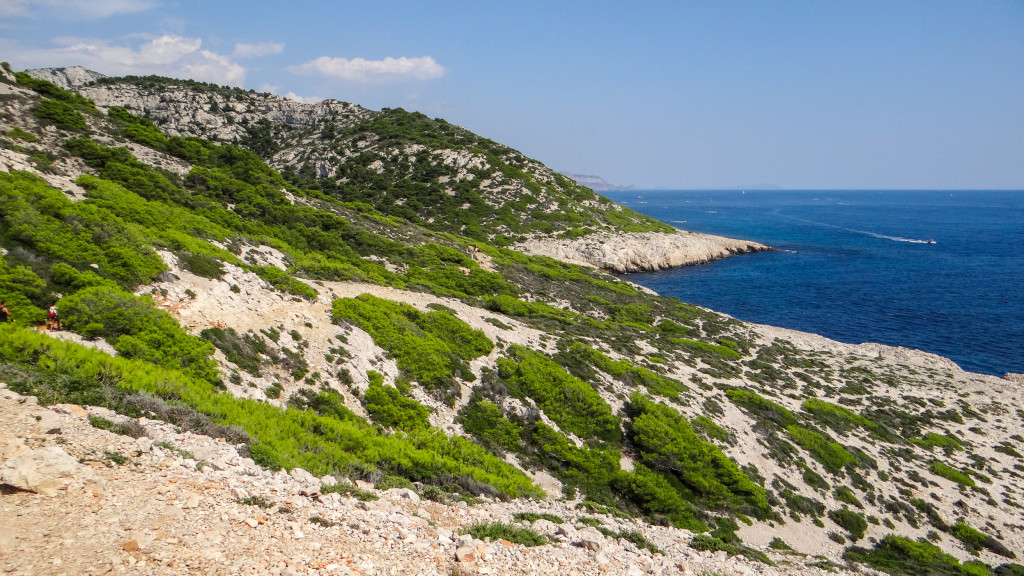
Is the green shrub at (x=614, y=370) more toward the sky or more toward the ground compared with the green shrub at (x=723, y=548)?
more toward the sky

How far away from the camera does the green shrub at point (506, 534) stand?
9.99 metres

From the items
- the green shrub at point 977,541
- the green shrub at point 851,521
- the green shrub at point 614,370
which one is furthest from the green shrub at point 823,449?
the green shrub at point 614,370

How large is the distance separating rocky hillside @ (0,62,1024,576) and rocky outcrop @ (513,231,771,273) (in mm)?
40073

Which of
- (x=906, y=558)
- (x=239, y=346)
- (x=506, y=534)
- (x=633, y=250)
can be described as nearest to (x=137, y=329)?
(x=239, y=346)

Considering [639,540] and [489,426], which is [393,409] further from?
[639,540]

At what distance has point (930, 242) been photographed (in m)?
122

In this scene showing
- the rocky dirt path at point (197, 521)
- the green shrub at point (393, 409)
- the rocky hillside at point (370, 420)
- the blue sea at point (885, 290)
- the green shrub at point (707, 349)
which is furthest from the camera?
the blue sea at point (885, 290)

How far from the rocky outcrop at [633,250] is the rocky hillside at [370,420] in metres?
40.1

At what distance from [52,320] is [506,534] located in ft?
42.5

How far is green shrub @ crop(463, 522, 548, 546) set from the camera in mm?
9992

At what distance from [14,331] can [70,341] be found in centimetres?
104

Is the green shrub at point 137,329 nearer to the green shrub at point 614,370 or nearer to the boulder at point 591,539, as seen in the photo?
the boulder at point 591,539

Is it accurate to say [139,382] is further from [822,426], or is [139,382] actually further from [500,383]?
[822,426]

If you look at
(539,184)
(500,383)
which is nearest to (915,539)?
(500,383)
